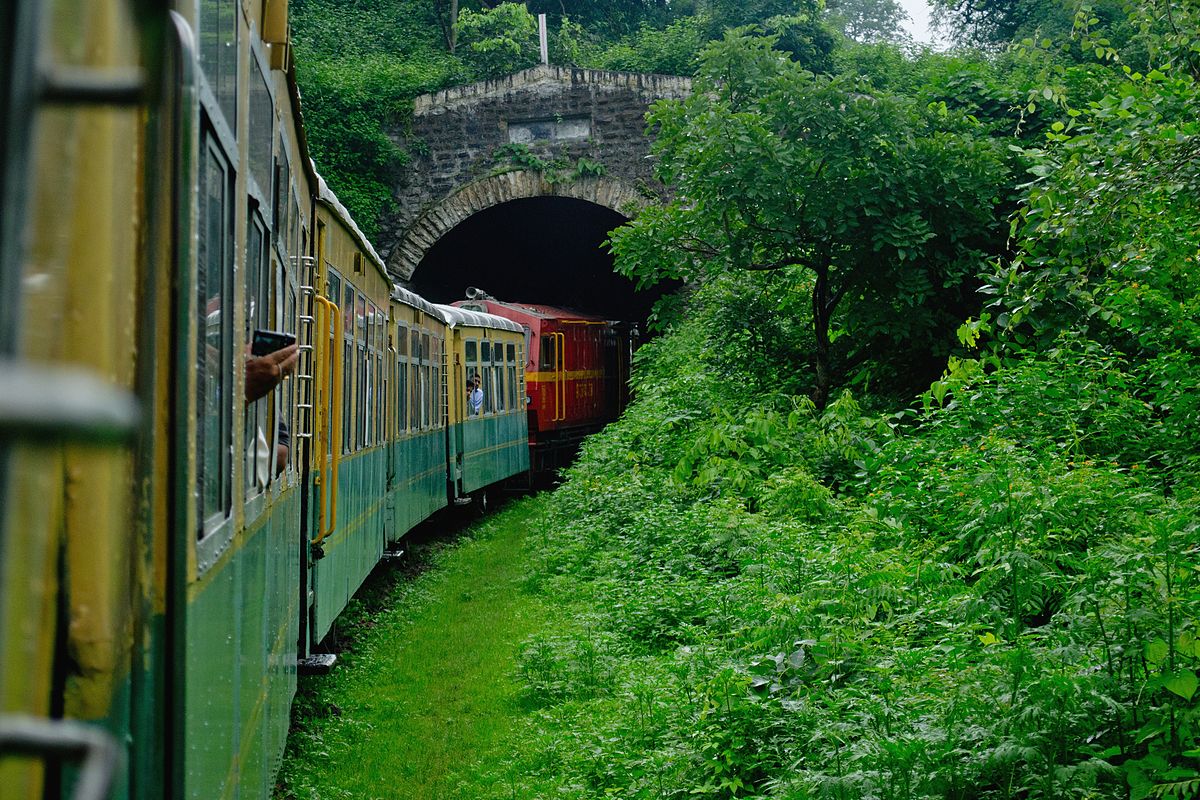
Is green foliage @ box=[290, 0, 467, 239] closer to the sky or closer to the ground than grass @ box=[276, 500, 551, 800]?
closer to the sky

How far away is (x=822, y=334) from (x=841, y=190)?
170 centimetres

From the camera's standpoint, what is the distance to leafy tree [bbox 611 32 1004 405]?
11.8 meters

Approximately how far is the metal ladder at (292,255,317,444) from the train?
0.07m

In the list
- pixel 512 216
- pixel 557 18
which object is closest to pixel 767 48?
pixel 512 216

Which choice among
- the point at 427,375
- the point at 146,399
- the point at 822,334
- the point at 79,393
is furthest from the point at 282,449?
the point at 822,334

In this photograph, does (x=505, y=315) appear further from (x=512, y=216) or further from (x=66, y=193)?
(x=66, y=193)

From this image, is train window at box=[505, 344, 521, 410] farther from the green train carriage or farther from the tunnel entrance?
the green train carriage

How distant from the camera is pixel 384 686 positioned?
7262 millimetres

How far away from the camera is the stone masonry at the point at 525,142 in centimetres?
2281

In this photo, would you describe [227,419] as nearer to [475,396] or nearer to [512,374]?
[475,396]

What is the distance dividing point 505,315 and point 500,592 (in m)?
9.77

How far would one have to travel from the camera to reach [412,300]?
36.5ft

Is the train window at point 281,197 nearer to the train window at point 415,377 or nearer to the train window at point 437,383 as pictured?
the train window at point 415,377

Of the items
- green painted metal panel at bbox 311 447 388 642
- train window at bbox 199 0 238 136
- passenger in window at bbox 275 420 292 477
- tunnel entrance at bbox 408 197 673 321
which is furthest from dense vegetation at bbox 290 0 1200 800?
tunnel entrance at bbox 408 197 673 321
